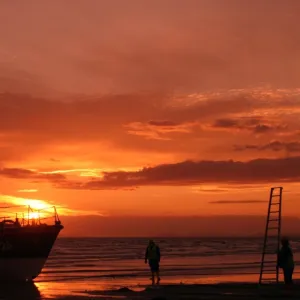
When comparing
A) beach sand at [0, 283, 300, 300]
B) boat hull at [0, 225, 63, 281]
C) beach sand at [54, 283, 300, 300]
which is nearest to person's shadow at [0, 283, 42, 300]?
beach sand at [0, 283, 300, 300]

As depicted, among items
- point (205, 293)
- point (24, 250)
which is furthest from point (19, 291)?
point (205, 293)

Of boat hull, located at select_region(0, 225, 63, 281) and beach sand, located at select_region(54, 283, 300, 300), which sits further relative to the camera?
boat hull, located at select_region(0, 225, 63, 281)

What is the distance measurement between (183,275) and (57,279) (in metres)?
7.12

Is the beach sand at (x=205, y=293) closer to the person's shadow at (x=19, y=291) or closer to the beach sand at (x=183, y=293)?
the beach sand at (x=183, y=293)

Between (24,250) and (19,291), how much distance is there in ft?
13.4

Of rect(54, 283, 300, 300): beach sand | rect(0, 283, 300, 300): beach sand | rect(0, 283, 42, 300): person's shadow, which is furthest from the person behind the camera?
rect(0, 283, 42, 300): person's shadow

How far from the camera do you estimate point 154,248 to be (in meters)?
26.2

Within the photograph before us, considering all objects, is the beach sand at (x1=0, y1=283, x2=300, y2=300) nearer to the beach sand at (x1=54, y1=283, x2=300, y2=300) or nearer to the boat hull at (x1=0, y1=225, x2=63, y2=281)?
the beach sand at (x1=54, y1=283, x2=300, y2=300)

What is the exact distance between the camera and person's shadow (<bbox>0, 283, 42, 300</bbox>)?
75.5ft

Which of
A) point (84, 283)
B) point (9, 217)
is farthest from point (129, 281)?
point (9, 217)

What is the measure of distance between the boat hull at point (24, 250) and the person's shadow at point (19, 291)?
0.75m

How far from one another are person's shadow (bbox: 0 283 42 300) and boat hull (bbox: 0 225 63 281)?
75cm

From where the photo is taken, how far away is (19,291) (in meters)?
25.5

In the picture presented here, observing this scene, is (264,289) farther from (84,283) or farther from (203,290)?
(84,283)
